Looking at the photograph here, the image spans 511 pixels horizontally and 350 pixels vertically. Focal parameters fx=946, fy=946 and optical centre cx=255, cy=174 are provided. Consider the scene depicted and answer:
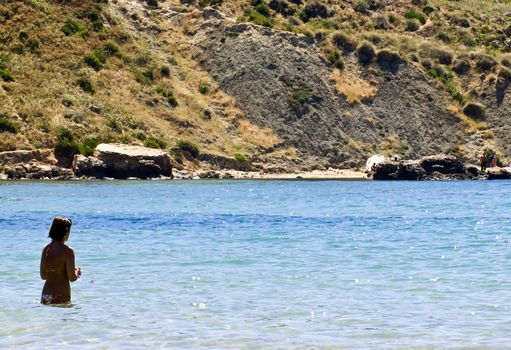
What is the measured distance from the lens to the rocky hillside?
263 ft

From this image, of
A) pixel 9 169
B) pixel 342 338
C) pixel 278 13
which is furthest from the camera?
pixel 278 13

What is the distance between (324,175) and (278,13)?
28.6 meters

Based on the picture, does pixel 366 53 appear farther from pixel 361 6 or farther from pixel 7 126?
pixel 7 126

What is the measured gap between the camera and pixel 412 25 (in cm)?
10931

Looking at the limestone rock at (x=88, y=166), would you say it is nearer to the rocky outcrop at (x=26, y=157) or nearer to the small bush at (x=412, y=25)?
the rocky outcrop at (x=26, y=157)

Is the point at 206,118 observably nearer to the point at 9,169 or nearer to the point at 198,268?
the point at 9,169

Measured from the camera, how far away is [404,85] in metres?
95.1

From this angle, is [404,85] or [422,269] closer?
[422,269]

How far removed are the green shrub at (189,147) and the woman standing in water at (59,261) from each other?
2481 inches

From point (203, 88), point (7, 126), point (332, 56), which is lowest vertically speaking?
point (7, 126)

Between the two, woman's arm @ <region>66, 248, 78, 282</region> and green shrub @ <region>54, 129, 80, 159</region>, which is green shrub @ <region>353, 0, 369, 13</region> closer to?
green shrub @ <region>54, 129, 80, 159</region>

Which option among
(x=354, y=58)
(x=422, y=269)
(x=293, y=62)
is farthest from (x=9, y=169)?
(x=422, y=269)

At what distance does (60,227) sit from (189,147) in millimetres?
64373

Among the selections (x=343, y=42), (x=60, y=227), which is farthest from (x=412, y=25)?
(x=60, y=227)
